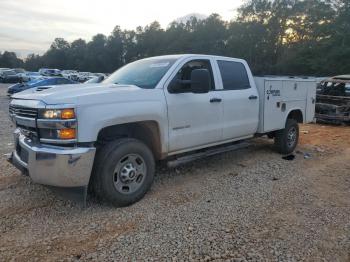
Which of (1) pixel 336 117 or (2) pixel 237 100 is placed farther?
(1) pixel 336 117

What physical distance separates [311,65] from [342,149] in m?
39.3

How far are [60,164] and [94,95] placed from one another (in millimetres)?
860

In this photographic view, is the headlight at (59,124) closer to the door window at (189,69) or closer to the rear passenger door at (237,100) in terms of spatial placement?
the door window at (189,69)

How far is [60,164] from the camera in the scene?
12.6 ft

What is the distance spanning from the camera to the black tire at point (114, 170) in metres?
4.17

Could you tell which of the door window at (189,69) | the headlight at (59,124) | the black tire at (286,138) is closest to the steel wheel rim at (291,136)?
the black tire at (286,138)

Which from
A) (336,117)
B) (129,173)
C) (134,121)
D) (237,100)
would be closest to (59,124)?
(134,121)

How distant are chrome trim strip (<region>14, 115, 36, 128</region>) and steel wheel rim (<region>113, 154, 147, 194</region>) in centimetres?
109

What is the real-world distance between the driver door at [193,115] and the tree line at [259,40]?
130ft

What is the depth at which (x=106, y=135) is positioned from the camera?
4457 millimetres

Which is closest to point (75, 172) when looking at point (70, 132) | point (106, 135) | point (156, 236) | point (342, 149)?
point (70, 132)

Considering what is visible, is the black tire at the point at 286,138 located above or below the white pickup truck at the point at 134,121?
below

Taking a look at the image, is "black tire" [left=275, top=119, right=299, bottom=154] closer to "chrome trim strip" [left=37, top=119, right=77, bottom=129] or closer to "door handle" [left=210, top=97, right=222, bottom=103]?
"door handle" [left=210, top=97, right=222, bottom=103]

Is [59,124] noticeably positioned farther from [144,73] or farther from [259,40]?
[259,40]
